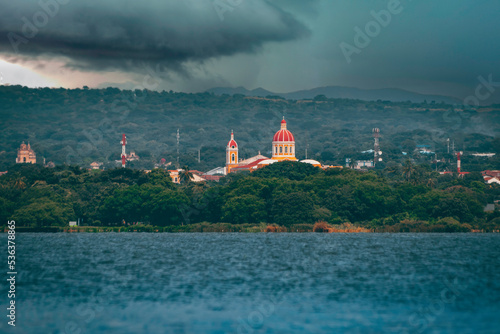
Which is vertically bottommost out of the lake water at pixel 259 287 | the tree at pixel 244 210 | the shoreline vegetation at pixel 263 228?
the lake water at pixel 259 287

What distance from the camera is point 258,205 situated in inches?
3885

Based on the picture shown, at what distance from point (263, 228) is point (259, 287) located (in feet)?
170

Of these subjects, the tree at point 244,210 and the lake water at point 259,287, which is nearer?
the lake water at point 259,287

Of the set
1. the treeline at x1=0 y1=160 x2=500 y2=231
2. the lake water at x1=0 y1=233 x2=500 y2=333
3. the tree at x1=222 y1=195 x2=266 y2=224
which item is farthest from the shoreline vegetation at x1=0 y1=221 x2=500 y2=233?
the lake water at x1=0 y1=233 x2=500 y2=333

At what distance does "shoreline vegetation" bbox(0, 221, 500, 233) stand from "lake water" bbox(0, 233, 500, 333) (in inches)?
584

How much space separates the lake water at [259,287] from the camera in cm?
3350

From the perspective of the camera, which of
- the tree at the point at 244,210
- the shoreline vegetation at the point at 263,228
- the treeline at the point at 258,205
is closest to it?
the shoreline vegetation at the point at 263,228

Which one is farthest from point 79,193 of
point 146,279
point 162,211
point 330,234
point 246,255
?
point 146,279

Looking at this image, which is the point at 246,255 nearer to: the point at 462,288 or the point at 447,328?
the point at 462,288

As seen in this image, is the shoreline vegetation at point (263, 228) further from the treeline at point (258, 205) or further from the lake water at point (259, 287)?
the lake water at point (259, 287)

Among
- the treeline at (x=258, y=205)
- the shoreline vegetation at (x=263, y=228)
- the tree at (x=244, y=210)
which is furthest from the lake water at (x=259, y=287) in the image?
the tree at (x=244, y=210)

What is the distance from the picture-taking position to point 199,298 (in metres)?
40.0

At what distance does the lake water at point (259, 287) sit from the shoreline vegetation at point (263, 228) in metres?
14.8

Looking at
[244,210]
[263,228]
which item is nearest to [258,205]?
[244,210]
